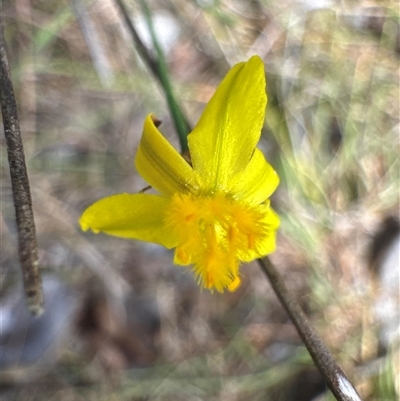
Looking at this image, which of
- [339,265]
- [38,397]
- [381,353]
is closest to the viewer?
[38,397]

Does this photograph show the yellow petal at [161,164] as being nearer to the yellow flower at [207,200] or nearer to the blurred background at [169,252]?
the yellow flower at [207,200]

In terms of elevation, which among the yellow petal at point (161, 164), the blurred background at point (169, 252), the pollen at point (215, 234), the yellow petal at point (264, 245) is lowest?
the blurred background at point (169, 252)

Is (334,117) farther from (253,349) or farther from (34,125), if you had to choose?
(34,125)

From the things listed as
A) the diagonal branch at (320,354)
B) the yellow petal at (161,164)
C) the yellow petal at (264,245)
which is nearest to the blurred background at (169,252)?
the yellow petal at (264,245)

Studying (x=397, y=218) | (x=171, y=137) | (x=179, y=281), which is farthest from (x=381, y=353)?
(x=171, y=137)

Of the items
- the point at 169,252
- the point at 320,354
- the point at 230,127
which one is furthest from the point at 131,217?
the point at 169,252
